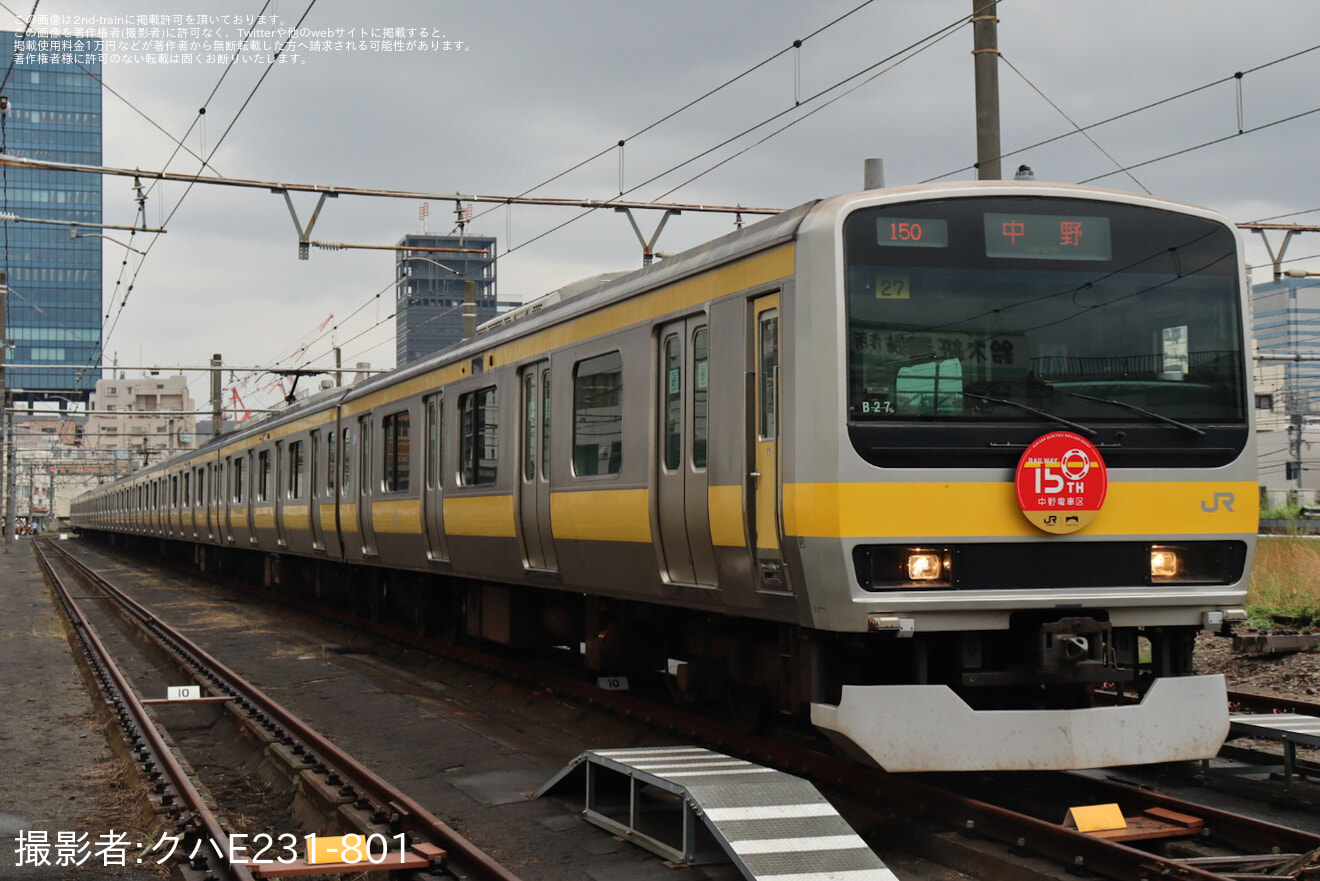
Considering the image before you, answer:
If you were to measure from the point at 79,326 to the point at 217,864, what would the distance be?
119 meters

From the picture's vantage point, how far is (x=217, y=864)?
6555mm

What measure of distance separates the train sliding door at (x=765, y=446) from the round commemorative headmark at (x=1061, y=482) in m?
1.21

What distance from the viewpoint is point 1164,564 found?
7105mm

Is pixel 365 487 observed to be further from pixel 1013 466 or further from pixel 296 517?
pixel 1013 466

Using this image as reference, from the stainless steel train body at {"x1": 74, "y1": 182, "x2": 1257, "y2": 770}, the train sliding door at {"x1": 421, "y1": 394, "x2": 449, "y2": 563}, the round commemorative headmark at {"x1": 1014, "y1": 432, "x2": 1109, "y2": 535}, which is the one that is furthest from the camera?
the train sliding door at {"x1": 421, "y1": 394, "x2": 449, "y2": 563}

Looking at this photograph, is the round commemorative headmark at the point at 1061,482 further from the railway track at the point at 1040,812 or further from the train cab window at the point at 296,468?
the train cab window at the point at 296,468

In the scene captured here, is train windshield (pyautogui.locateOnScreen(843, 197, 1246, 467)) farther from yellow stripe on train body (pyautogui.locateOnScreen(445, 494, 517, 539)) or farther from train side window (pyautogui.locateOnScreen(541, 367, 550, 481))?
yellow stripe on train body (pyautogui.locateOnScreen(445, 494, 517, 539))

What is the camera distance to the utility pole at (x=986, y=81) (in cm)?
1091

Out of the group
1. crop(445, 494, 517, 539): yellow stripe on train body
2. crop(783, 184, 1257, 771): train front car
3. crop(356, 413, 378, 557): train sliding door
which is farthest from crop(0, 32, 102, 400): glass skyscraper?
crop(783, 184, 1257, 771): train front car

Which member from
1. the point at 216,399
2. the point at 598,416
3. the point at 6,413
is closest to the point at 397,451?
the point at 598,416

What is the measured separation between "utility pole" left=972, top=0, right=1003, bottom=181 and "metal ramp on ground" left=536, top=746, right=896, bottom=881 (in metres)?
5.63

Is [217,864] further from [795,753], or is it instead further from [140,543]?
[140,543]

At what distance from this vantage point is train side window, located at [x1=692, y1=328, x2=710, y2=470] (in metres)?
8.09

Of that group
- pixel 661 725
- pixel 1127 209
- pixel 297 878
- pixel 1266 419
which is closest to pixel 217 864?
pixel 297 878
